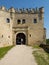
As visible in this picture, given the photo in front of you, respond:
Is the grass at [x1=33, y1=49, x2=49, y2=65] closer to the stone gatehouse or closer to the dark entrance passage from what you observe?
the stone gatehouse

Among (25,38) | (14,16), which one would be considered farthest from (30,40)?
(14,16)

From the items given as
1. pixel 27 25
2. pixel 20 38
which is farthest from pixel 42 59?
pixel 20 38

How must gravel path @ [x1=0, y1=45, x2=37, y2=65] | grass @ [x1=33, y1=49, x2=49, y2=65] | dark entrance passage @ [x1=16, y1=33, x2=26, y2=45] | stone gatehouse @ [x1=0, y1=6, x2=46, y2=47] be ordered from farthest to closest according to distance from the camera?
1. dark entrance passage @ [x1=16, y1=33, x2=26, y2=45]
2. stone gatehouse @ [x1=0, y1=6, x2=46, y2=47]
3. grass @ [x1=33, y1=49, x2=49, y2=65]
4. gravel path @ [x1=0, y1=45, x2=37, y2=65]

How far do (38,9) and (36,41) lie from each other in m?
5.89

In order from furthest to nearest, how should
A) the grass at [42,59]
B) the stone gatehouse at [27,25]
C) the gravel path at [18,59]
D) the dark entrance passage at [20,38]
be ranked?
the dark entrance passage at [20,38]
the stone gatehouse at [27,25]
the grass at [42,59]
the gravel path at [18,59]

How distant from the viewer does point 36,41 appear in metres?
31.2

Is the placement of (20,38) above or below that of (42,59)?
above

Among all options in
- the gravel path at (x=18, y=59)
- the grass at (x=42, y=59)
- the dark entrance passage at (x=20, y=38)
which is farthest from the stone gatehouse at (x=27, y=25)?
the grass at (x=42, y=59)

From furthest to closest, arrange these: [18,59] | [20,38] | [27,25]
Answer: [20,38] < [27,25] < [18,59]

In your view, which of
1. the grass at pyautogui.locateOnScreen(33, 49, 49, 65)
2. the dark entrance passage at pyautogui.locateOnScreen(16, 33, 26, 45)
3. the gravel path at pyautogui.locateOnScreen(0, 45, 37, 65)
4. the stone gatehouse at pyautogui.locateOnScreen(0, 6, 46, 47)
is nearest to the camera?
the gravel path at pyautogui.locateOnScreen(0, 45, 37, 65)

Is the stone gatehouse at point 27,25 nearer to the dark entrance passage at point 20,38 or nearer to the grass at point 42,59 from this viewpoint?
the dark entrance passage at point 20,38

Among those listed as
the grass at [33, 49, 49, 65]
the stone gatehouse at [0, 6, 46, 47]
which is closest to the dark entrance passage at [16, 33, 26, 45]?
the stone gatehouse at [0, 6, 46, 47]

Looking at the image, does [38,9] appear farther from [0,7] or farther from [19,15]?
[0,7]

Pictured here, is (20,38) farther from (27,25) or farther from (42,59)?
(42,59)
